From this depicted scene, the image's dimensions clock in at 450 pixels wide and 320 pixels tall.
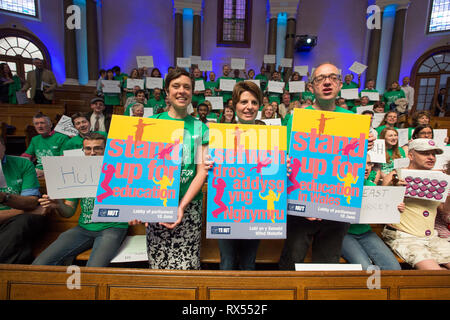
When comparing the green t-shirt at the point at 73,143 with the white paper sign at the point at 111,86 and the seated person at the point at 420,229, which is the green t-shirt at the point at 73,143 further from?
the white paper sign at the point at 111,86

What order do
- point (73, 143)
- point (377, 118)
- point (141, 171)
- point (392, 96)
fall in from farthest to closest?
point (392, 96), point (377, 118), point (73, 143), point (141, 171)

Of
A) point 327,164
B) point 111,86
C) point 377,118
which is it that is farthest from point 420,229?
point 111,86

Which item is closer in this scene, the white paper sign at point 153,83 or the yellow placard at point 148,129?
the yellow placard at point 148,129

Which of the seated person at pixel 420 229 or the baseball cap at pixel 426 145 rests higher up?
the baseball cap at pixel 426 145

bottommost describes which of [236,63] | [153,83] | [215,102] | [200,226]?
[200,226]

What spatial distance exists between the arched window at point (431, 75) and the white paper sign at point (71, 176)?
43.4 ft

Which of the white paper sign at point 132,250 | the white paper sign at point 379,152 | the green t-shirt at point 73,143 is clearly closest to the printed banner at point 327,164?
the white paper sign at point 132,250

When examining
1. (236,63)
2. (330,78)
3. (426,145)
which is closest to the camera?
(330,78)

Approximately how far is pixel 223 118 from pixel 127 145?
3164 millimetres

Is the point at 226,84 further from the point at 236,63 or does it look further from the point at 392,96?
the point at 392,96

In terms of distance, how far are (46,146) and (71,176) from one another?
2.10 m

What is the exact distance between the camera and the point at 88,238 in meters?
1.71

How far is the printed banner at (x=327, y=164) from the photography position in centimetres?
124

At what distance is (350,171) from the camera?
49.6 inches
